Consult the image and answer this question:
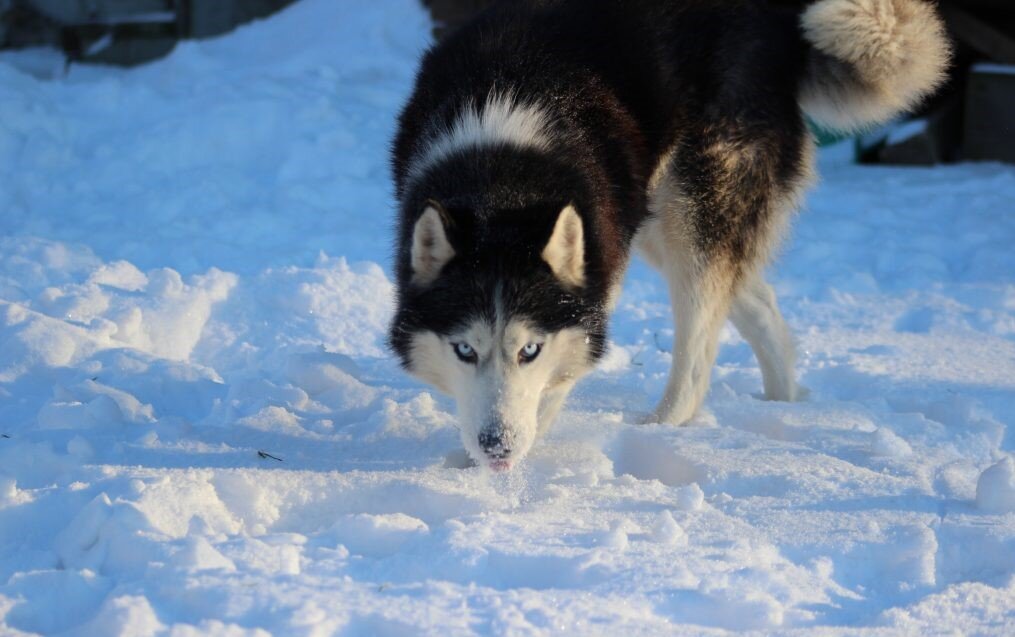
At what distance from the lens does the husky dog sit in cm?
321

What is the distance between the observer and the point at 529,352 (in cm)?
322

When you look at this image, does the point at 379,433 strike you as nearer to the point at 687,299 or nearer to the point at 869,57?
the point at 687,299

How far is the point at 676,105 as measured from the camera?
13.5ft

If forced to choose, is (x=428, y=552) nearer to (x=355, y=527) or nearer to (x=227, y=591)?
(x=355, y=527)

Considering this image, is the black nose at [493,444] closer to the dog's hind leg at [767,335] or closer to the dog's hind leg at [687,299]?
the dog's hind leg at [687,299]

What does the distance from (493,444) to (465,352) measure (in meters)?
0.32

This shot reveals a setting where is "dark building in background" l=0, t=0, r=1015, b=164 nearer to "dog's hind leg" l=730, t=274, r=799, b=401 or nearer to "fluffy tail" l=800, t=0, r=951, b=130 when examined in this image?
"fluffy tail" l=800, t=0, r=951, b=130

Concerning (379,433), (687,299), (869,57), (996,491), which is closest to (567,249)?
(379,433)

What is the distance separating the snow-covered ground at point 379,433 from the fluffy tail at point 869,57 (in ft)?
2.29

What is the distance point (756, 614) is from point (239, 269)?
12.0 feet

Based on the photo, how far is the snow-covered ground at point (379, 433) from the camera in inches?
101

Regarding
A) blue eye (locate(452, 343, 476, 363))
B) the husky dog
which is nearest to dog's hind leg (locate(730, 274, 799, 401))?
the husky dog

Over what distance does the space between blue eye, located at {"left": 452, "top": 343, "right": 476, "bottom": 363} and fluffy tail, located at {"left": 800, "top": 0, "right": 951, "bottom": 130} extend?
2.03 metres

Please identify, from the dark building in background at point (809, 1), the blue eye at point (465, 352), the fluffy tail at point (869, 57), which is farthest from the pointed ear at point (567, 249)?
the dark building in background at point (809, 1)
